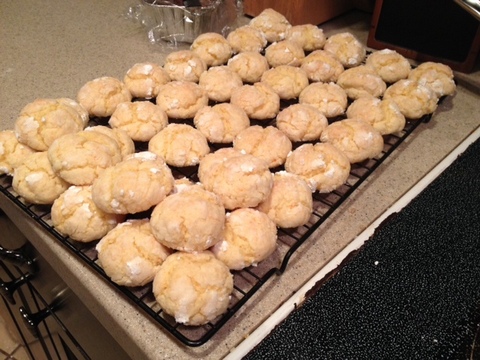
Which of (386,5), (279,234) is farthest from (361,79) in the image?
(279,234)

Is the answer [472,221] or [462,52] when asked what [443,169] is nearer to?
[472,221]

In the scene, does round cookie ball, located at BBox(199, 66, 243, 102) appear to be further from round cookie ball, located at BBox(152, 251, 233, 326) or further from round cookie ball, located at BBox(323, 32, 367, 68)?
round cookie ball, located at BBox(152, 251, 233, 326)

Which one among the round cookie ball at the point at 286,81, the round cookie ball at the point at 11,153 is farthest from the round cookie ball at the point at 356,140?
the round cookie ball at the point at 11,153

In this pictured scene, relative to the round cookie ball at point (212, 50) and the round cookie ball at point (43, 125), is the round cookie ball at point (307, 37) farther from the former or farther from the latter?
the round cookie ball at point (43, 125)

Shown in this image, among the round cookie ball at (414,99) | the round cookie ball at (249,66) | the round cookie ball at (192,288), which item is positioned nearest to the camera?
the round cookie ball at (192,288)

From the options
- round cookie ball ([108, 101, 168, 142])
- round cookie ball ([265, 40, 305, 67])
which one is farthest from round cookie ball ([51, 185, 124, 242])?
round cookie ball ([265, 40, 305, 67])
